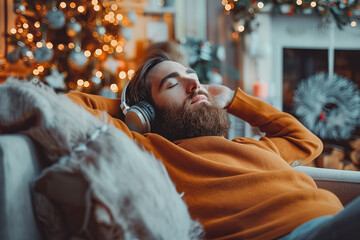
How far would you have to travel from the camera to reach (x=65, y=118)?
64cm

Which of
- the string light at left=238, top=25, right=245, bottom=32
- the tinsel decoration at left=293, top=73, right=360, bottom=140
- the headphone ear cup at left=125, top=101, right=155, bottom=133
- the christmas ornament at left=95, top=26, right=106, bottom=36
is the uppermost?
the string light at left=238, top=25, right=245, bottom=32

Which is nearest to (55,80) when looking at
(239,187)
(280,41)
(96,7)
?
(96,7)

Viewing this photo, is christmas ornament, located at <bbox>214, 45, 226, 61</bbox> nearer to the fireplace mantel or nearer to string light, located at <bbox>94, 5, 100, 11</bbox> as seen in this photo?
the fireplace mantel

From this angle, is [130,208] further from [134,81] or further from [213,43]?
[213,43]

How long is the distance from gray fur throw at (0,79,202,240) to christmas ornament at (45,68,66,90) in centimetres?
203

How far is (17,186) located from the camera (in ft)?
1.93

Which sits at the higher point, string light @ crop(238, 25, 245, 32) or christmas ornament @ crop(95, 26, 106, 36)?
string light @ crop(238, 25, 245, 32)

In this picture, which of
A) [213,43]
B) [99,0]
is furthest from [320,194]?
[213,43]

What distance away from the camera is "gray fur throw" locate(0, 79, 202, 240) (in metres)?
0.59

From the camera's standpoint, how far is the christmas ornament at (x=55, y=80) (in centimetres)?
259

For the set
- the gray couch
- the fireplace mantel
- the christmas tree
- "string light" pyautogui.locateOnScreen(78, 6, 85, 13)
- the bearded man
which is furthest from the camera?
the fireplace mantel

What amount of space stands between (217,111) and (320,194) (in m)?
0.51

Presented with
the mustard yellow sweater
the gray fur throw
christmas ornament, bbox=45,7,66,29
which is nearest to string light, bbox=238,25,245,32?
christmas ornament, bbox=45,7,66,29

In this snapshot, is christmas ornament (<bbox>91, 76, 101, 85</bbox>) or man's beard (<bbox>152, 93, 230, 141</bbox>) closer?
man's beard (<bbox>152, 93, 230, 141</bbox>)
